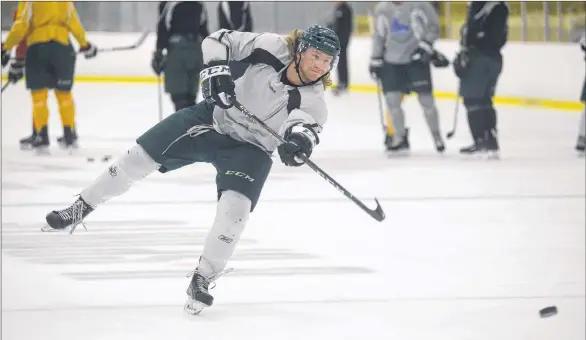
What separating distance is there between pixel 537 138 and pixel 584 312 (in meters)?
5.25

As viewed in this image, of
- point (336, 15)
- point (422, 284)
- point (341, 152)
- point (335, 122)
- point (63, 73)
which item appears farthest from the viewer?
point (336, 15)

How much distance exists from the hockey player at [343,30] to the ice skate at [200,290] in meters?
8.66

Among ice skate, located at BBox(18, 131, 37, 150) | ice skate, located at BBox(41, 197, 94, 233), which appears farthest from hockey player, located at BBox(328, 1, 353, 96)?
ice skate, located at BBox(41, 197, 94, 233)

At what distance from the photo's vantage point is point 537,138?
8734 millimetres

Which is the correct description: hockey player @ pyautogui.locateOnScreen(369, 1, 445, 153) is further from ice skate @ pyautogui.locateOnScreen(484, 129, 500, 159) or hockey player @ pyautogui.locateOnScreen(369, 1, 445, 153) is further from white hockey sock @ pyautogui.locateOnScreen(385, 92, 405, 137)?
ice skate @ pyautogui.locateOnScreen(484, 129, 500, 159)

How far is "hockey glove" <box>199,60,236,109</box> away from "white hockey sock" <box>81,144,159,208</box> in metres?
0.33

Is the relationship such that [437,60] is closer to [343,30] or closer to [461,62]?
[461,62]

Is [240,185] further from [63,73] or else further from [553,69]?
[553,69]

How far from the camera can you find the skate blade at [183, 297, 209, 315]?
135 inches

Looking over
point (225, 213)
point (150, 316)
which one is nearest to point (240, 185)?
point (225, 213)

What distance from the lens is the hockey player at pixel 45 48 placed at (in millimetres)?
6832

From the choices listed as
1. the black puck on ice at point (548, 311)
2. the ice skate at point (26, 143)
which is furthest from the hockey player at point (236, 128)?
the ice skate at point (26, 143)

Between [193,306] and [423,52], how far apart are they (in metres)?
4.05

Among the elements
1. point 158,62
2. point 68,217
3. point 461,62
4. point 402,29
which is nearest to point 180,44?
point 158,62
